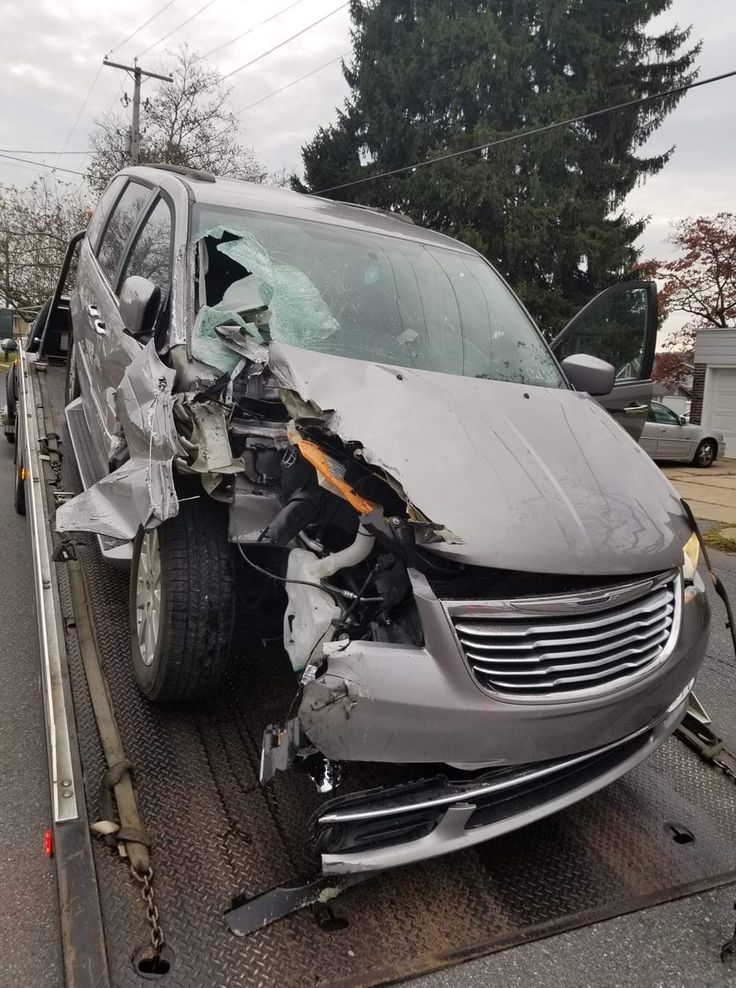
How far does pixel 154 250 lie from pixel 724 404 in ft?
63.5

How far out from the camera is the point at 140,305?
112 inches

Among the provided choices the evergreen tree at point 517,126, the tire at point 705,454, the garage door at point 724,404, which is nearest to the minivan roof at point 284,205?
the tire at point 705,454

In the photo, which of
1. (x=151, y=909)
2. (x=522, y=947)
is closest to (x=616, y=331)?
(x=522, y=947)

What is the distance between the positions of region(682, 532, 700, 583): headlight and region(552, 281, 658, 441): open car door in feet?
5.54

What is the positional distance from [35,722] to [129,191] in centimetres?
304

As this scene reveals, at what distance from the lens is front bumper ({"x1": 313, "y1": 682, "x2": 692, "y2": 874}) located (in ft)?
6.05

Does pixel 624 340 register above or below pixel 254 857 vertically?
above

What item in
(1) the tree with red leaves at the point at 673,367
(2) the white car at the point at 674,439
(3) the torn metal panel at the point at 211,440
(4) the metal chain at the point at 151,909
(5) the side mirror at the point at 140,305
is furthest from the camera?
(1) the tree with red leaves at the point at 673,367

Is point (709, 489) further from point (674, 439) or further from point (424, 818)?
point (424, 818)

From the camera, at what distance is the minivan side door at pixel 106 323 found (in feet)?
11.2

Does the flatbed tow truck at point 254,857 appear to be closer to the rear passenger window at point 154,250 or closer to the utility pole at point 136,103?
the rear passenger window at point 154,250

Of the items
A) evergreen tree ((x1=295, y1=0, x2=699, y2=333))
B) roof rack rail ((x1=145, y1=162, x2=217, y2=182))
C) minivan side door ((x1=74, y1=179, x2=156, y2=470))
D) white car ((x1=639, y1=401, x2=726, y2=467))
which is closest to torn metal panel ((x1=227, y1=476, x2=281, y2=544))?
minivan side door ((x1=74, y1=179, x2=156, y2=470))

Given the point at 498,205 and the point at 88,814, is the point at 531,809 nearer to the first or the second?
the point at 88,814

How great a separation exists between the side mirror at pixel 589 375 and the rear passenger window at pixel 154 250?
1850 millimetres
